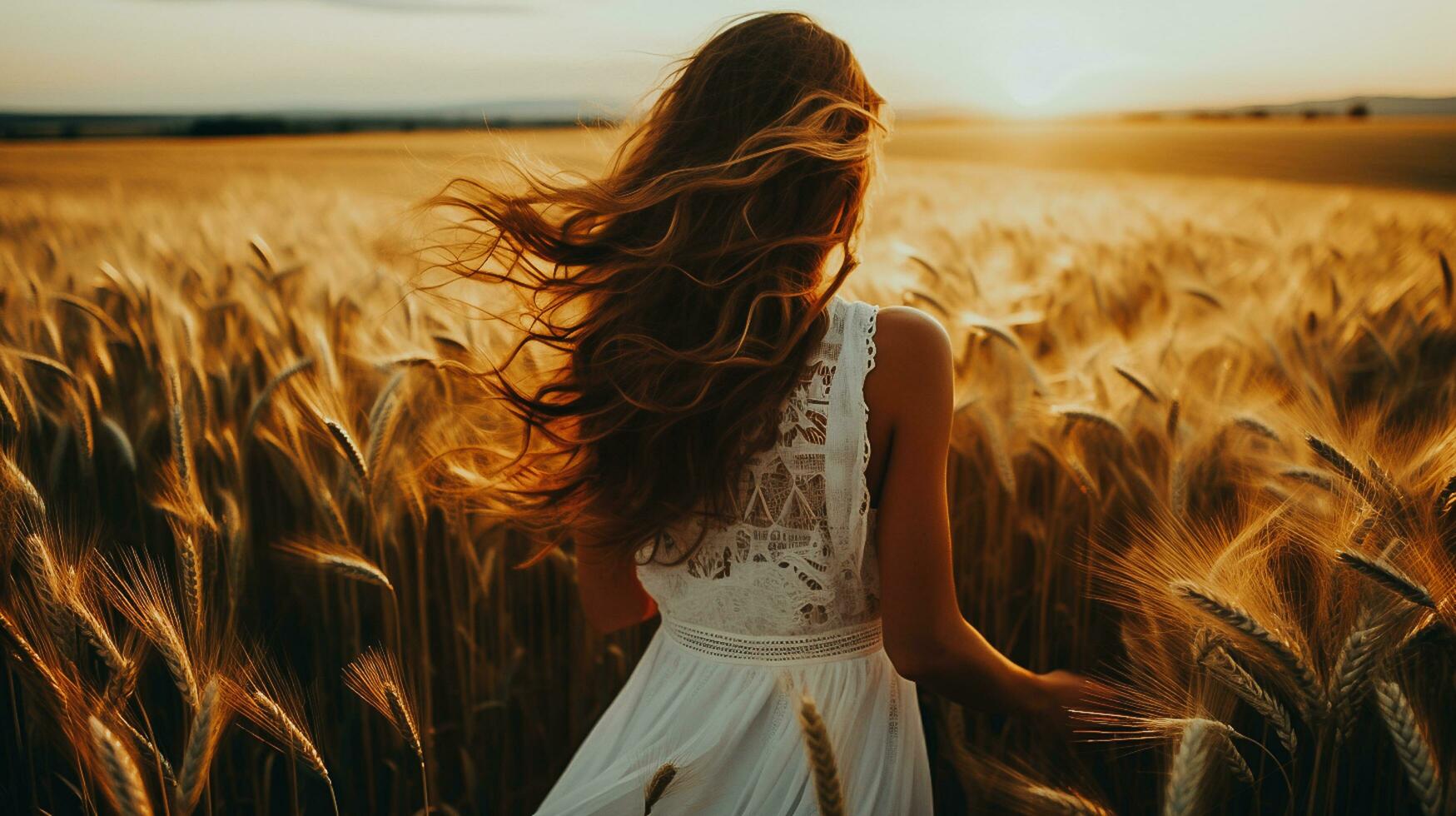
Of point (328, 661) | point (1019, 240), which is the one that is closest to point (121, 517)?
point (328, 661)

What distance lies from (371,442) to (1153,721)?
54.1 inches

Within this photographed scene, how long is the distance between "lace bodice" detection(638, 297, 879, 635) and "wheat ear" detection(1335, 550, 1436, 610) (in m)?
0.59

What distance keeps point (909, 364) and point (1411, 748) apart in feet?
2.31

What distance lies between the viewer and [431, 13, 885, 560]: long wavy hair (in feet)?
4.10

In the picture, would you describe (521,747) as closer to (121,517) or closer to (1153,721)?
(121,517)

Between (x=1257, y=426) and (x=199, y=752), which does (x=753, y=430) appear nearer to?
(x=199, y=752)

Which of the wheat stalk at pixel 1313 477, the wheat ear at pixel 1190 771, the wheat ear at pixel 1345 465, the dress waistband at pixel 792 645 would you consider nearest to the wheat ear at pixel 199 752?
the dress waistband at pixel 792 645

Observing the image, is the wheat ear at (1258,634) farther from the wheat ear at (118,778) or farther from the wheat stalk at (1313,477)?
the wheat ear at (118,778)

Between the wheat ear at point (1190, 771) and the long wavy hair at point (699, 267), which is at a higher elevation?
the long wavy hair at point (699, 267)

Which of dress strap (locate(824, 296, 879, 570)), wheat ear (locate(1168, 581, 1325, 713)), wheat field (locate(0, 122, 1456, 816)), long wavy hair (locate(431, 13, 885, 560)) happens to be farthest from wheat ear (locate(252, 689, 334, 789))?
wheat ear (locate(1168, 581, 1325, 713))

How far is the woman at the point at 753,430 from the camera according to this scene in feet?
4.09

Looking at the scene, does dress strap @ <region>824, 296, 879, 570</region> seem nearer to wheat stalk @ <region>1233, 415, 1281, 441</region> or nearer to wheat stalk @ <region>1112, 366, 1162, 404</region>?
wheat stalk @ <region>1233, 415, 1281, 441</region>

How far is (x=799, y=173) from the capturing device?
4.18ft

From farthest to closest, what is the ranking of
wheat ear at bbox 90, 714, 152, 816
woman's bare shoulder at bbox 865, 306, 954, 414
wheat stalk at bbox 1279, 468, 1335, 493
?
wheat stalk at bbox 1279, 468, 1335, 493 < woman's bare shoulder at bbox 865, 306, 954, 414 < wheat ear at bbox 90, 714, 152, 816
